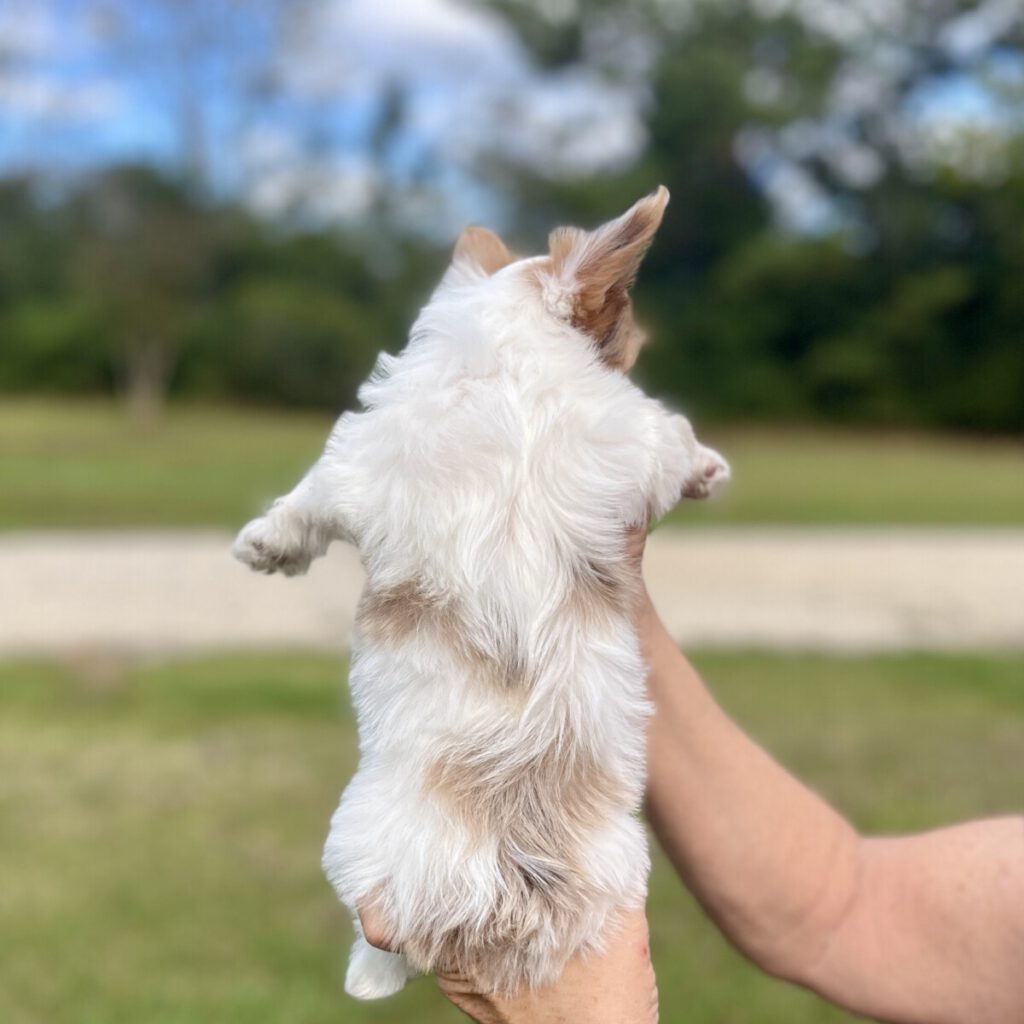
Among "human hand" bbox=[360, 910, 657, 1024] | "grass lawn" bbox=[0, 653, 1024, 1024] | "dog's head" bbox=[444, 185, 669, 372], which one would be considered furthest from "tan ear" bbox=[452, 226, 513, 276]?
"grass lawn" bbox=[0, 653, 1024, 1024]

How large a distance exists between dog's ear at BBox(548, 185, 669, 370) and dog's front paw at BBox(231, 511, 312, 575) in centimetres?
39

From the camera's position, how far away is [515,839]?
112 centimetres

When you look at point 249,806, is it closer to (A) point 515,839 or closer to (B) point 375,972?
(B) point 375,972

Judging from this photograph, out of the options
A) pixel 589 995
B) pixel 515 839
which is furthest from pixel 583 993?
pixel 515 839

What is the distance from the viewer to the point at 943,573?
33.0 feet

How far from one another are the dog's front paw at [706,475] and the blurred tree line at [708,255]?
26.7m

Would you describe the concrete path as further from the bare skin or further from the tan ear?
the tan ear

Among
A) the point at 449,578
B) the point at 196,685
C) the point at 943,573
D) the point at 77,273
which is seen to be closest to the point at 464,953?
the point at 449,578

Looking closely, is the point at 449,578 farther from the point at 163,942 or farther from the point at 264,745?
the point at 264,745

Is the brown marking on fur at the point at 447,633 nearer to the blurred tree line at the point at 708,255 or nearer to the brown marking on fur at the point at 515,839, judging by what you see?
the brown marking on fur at the point at 515,839

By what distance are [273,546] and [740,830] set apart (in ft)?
2.55

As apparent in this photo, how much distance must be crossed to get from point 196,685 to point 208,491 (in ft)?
28.9

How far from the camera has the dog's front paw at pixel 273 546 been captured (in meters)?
1.32

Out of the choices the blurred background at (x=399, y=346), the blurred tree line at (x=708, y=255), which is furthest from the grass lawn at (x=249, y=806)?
the blurred tree line at (x=708, y=255)
